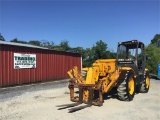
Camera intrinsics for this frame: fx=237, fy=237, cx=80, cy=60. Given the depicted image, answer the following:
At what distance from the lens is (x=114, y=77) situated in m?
9.48

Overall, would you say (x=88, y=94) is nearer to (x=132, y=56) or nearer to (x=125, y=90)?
(x=125, y=90)

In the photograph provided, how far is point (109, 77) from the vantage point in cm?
959

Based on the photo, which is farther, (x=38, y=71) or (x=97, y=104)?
(x=38, y=71)

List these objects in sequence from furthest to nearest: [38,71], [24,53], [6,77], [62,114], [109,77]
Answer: [38,71] < [24,53] < [6,77] < [109,77] < [62,114]

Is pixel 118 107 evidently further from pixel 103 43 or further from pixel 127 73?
pixel 103 43

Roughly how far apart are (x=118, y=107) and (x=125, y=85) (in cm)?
143

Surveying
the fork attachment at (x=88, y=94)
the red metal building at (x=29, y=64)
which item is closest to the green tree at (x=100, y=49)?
the red metal building at (x=29, y=64)

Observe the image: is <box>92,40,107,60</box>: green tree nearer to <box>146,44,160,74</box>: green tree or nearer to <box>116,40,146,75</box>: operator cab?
<box>146,44,160,74</box>: green tree

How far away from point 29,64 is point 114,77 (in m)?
9.80

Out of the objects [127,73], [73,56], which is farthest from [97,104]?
[73,56]

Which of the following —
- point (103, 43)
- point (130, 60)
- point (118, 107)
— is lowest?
point (118, 107)

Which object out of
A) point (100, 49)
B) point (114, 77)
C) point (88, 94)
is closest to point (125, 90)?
point (114, 77)

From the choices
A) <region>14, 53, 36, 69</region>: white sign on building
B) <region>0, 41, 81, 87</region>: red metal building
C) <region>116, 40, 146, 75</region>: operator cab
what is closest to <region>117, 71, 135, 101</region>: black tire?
<region>116, 40, 146, 75</region>: operator cab

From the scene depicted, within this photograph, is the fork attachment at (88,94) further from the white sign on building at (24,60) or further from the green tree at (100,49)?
the green tree at (100,49)
